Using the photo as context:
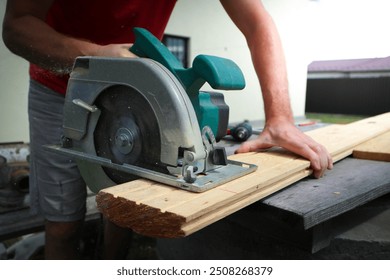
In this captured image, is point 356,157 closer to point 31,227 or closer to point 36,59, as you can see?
point 36,59

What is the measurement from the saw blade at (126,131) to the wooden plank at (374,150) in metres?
0.91

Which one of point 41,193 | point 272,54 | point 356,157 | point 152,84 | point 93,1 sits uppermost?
point 93,1

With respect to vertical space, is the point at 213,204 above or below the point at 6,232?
above

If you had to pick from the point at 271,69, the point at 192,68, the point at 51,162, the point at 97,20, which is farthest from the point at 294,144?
the point at 51,162

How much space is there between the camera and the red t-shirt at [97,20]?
3.98 feet

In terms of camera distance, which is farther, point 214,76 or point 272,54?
point 272,54

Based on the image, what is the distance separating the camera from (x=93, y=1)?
120 centimetres

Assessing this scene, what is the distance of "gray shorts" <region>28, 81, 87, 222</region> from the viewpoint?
135 centimetres

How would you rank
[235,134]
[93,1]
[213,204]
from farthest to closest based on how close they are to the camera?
[235,134] < [93,1] < [213,204]

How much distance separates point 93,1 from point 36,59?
0.37 meters

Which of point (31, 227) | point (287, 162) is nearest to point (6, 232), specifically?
point (31, 227)

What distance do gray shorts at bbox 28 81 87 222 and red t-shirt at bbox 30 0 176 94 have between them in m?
0.06

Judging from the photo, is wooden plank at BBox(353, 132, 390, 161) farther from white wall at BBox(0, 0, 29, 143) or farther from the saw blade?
white wall at BBox(0, 0, 29, 143)

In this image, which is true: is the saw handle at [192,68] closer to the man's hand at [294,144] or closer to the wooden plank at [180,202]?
the wooden plank at [180,202]
